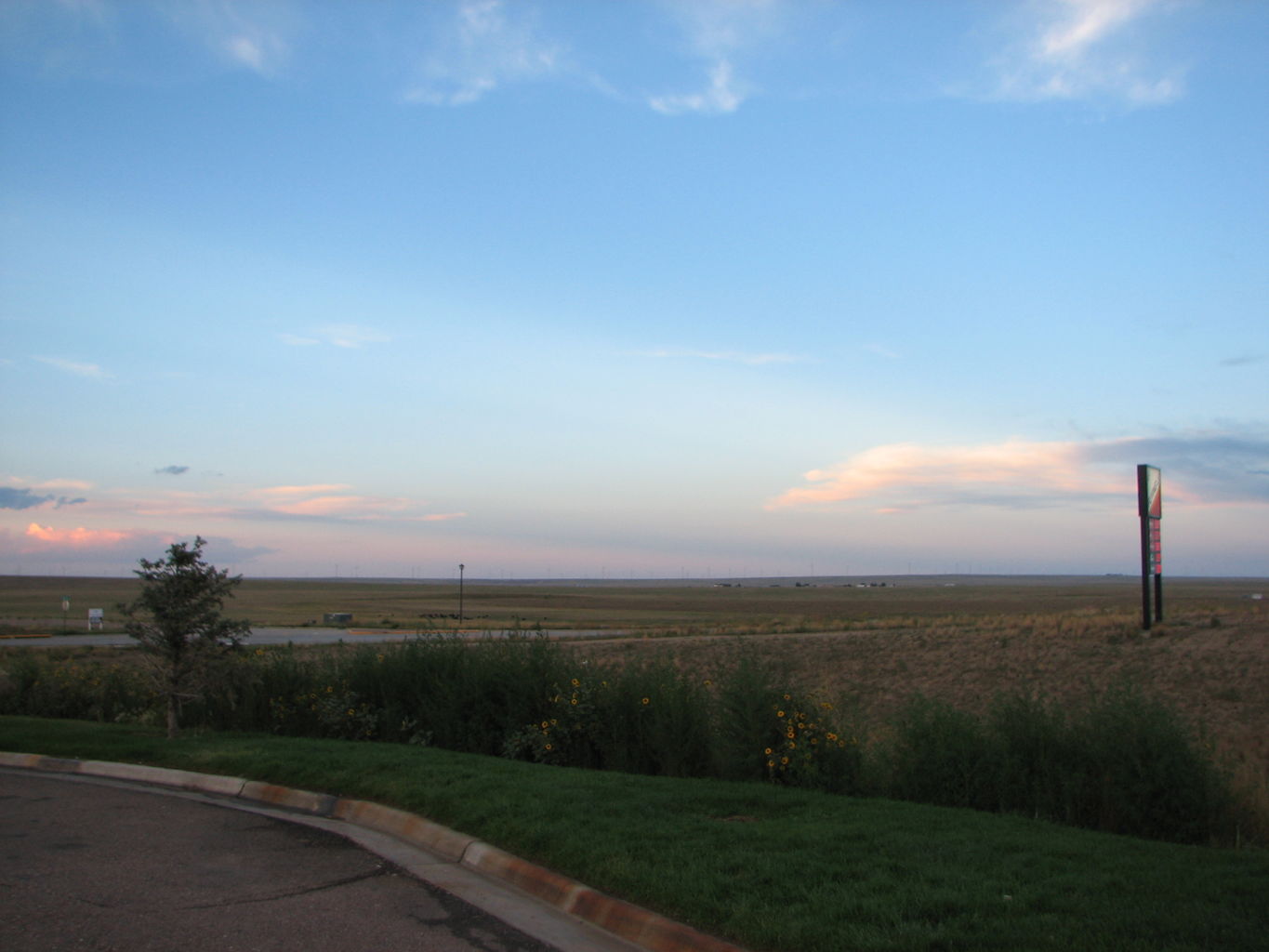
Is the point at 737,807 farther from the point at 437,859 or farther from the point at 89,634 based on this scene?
the point at 89,634

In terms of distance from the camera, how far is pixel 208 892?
23.0ft

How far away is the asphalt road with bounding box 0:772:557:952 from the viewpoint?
602 centimetres

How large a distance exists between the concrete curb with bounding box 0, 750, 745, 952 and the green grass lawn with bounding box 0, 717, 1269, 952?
0.18m

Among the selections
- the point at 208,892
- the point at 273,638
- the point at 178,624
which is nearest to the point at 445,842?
the point at 208,892

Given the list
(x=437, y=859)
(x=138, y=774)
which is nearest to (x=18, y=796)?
(x=138, y=774)

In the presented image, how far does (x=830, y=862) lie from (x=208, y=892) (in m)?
4.36

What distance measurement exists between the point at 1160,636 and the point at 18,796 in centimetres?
3147

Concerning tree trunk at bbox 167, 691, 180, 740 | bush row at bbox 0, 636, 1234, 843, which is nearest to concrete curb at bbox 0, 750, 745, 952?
tree trunk at bbox 167, 691, 180, 740

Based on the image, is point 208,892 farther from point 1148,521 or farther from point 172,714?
point 1148,521

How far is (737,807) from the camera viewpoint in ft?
30.9

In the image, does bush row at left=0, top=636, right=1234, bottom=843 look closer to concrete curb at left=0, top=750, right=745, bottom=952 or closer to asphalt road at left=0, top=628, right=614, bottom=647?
concrete curb at left=0, top=750, right=745, bottom=952

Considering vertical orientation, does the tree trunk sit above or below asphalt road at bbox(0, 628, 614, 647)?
above

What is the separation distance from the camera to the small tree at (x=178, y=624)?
14.3 metres

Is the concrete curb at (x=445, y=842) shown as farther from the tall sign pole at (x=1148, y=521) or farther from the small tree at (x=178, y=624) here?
the tall sign pole at (x=1148, y=521)
